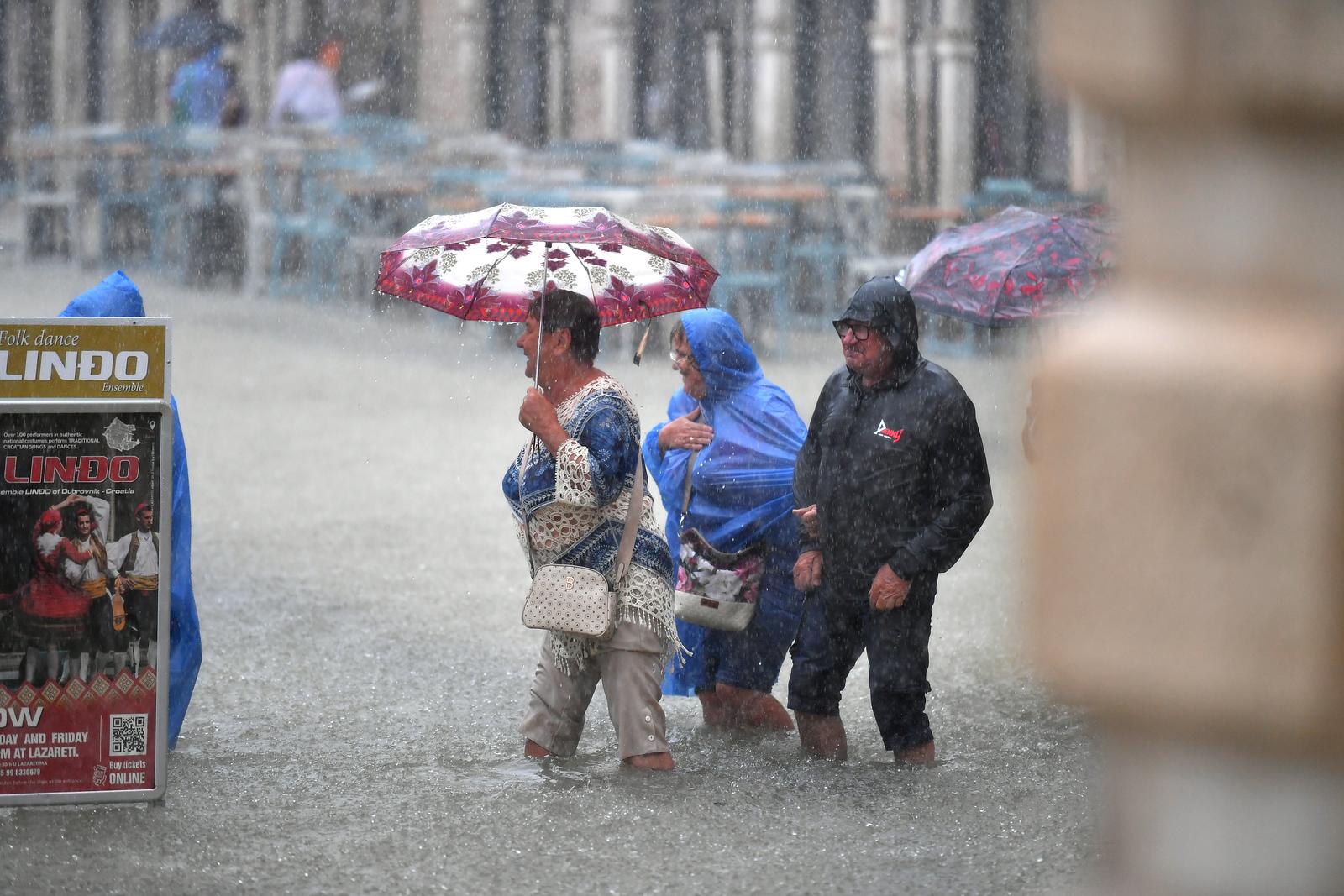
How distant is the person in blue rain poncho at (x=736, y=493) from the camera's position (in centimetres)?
556

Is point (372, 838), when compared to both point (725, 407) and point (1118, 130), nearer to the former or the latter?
point (725, 407)

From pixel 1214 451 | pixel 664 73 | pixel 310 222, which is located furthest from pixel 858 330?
pixel 664 73

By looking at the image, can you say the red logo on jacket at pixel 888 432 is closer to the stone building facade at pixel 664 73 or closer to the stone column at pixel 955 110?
the stone building facade at pixel 664 73

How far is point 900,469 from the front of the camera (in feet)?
A: 16.5

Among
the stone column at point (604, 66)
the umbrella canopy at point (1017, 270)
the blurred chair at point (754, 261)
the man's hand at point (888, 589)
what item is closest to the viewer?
the man's hand at point (888, 589)

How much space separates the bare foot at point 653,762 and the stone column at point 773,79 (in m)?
16.0

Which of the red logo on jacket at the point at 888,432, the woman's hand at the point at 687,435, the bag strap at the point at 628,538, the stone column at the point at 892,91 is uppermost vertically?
the stone column at the point at 892,91

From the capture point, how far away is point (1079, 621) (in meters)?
1.24

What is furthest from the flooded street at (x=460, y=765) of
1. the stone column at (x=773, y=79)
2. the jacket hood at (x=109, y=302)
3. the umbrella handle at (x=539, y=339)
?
the stone column at (x=773, y=79)

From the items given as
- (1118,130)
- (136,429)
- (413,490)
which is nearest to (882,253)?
(413,490)

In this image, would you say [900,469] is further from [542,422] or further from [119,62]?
[119,62]

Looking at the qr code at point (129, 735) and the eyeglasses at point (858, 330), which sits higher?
the eyeglasses at point (858, 330)

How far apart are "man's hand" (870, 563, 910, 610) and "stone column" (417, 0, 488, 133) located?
18.7m

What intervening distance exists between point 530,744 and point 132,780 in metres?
1.19
